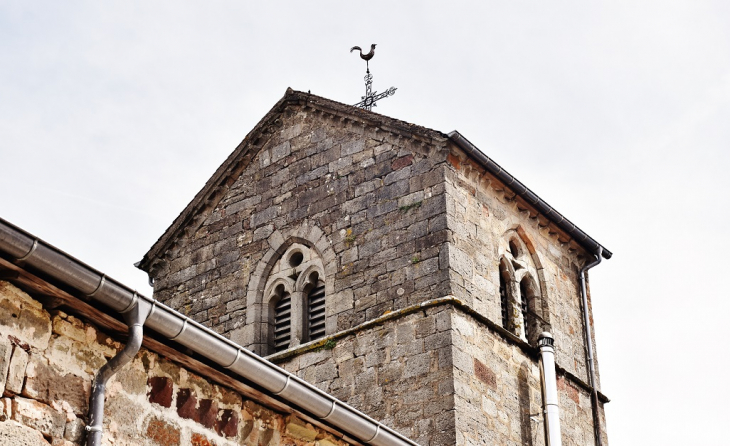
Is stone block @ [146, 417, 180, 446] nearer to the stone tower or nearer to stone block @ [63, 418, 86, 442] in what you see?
stone block @ [63, 418, 86, 442]

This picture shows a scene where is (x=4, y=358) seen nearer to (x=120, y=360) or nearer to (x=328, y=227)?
(x=120, y=360)

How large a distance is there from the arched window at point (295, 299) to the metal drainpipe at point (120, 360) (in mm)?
7354

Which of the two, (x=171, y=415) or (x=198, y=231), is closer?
(x=171, y=415)

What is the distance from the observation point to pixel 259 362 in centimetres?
707

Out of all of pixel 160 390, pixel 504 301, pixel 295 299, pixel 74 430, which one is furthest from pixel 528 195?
pixel 74 430

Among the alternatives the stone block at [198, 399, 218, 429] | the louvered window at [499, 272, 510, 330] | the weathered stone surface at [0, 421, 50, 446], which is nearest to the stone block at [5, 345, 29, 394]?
the weathered stone surface at [0, 421, 50, 446]

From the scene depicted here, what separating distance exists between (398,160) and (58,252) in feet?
27.4

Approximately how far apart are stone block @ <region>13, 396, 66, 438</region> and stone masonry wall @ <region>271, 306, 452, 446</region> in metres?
6.34

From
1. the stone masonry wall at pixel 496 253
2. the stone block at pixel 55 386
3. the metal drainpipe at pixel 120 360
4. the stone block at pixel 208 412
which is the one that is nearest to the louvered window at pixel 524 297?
the stone masonry wall at pixel 496 253

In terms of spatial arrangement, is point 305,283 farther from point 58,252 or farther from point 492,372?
point 58,252

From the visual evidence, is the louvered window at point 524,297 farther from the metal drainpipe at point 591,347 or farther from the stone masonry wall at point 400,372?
the stone masonry wall at point 400,372

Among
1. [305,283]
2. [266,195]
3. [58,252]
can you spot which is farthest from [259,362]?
[266,195]

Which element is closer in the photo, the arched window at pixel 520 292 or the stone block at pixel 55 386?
the stone block at pixel 55 386

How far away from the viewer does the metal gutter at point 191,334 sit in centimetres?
586
